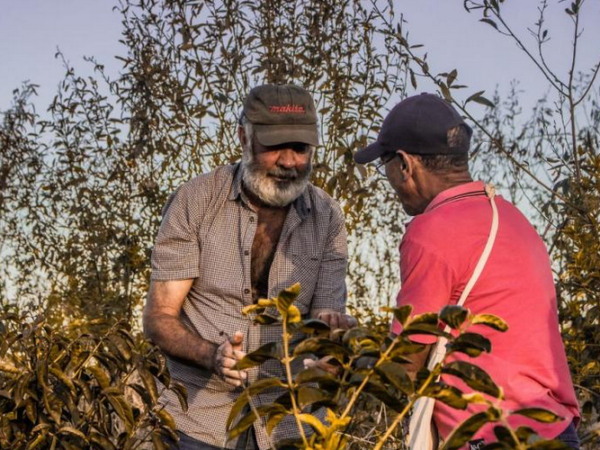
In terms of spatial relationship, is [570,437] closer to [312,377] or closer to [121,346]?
[312,377]

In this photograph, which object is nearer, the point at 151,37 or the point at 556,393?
the point at 556,393

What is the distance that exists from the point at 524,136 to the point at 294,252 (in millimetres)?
3997

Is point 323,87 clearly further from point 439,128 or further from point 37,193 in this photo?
point 439,128

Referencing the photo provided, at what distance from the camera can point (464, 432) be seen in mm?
1688

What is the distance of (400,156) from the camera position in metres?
2.92

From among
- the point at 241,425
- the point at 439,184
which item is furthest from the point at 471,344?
the point at 439,184

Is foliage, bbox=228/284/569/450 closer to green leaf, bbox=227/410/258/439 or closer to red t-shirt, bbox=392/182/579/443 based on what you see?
green leaf, bbox=227/410/258/439

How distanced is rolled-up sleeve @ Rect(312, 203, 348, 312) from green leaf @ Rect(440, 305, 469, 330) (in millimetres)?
1824

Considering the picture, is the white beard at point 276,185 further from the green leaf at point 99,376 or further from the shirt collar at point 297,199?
the green leaf at point 99,376

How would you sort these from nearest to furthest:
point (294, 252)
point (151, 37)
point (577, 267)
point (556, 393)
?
1. point (556, 393)
2. point (294, 252)
3. point (577, 267)
4. point (151, 37)

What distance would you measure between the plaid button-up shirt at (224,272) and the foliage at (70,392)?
1.45 ft

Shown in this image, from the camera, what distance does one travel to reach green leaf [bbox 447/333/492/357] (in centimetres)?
178

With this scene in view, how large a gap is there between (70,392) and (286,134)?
1.22 m

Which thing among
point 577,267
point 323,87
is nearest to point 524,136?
point 323,87
